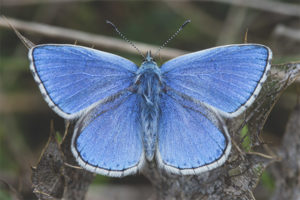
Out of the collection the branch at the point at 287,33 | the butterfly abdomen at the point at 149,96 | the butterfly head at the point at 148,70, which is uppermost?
the branch at the point at 287,33

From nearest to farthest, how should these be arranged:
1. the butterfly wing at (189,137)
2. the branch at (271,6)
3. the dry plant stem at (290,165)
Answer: the butterfly wing at (189,137), the dry plant stem at (290,165), the branch at (271,6)

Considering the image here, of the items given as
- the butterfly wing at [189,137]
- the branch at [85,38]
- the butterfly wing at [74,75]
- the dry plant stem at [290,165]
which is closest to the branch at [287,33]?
the branch at [85,38]

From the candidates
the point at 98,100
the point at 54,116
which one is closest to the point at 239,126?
the point at 98,100

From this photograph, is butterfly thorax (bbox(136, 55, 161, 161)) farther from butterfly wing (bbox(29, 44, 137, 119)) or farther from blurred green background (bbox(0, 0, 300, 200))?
blurred green background (bbox(0, 0, 300, 200))

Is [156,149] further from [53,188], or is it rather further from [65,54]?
[65,54]

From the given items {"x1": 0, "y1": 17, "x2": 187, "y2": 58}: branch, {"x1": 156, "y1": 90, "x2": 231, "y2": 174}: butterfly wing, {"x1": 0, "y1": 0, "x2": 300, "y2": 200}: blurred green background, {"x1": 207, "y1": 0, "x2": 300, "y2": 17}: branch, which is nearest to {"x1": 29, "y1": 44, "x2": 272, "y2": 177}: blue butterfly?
{"x1": 156, "y1": 90, "x2": 231, "y2": 174}: butterfly wing

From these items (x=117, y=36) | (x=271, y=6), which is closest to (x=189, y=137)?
(x=117, y=36)

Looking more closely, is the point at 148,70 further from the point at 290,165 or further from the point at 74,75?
the point at 290,165

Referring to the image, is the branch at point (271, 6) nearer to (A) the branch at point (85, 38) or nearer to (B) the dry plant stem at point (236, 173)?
(A) the branch at point (85, 38)
